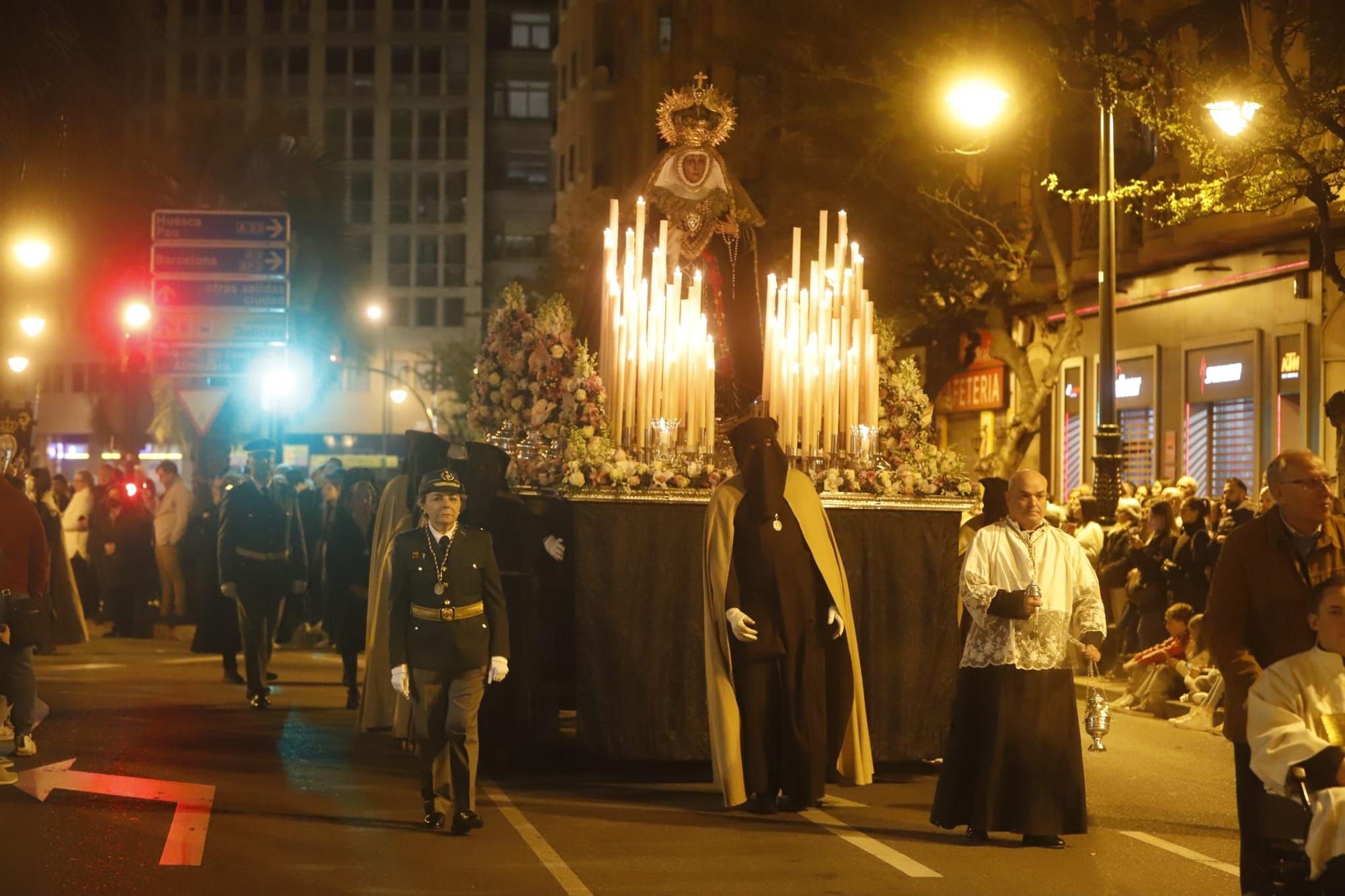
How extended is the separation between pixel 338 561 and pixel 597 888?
982 cm

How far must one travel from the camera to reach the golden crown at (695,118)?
1562 centimetres

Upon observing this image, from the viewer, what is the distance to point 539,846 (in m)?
10.2

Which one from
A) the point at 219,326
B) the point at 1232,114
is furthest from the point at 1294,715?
the point at 219,326

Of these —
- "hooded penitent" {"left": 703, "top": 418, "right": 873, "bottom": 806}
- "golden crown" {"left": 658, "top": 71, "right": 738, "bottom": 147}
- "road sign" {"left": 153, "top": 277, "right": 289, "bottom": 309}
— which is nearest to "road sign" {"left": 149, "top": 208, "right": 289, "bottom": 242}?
"road sign" {"left": 153, "top": 277, "right": 289, "bottom": 309}

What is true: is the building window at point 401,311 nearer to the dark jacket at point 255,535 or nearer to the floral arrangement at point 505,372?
the dark jacket at point 255,535

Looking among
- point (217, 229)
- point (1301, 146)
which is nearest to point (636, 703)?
point (1301, 146)

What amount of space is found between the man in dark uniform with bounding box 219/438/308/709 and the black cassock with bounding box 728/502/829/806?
22.0 ft

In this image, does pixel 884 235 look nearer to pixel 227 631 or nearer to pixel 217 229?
pixel 217 229

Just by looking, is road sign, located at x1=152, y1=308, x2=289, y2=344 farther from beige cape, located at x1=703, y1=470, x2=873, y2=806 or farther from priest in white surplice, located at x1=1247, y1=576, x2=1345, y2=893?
priest in white surplice, located at x1=1247, y1=576, x2=1345, y2=893

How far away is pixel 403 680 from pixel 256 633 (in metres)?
7.18

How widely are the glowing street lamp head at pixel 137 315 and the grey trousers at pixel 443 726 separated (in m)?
27.4

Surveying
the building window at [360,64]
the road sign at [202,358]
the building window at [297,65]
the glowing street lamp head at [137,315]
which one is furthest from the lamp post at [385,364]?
the road sign at [202,358]

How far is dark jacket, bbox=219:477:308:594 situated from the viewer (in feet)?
58.0

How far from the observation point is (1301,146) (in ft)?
61.0
